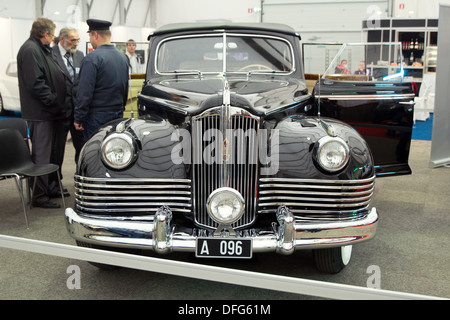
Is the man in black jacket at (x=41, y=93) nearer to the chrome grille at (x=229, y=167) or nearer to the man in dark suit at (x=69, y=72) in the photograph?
the man in dark suit at (x=69, y=72)

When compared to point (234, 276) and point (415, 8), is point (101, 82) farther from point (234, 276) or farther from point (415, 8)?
point (415, 8)

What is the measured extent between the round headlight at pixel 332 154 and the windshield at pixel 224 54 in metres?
1.43

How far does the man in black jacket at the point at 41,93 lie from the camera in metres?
4.78

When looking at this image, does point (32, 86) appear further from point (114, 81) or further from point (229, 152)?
point (229, 152)

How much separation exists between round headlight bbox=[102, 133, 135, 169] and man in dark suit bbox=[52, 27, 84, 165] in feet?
7.99

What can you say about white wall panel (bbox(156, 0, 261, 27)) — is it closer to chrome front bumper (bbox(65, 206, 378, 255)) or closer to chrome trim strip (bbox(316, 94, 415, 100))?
chrome trim strip (bbox(316, 94, 415, 100))

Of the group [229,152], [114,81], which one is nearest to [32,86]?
[114,81]

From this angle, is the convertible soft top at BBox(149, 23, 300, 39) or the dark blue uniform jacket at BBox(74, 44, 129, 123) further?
the dark blue uniform jacket at BBox(74, 44, 129, 123)

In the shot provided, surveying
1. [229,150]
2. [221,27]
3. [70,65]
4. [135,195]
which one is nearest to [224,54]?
[221,27]

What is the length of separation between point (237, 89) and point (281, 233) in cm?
128

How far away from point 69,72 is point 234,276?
425 cm

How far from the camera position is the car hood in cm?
314

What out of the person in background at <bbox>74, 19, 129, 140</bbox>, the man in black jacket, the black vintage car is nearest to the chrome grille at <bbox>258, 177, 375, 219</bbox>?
the black vintage car
